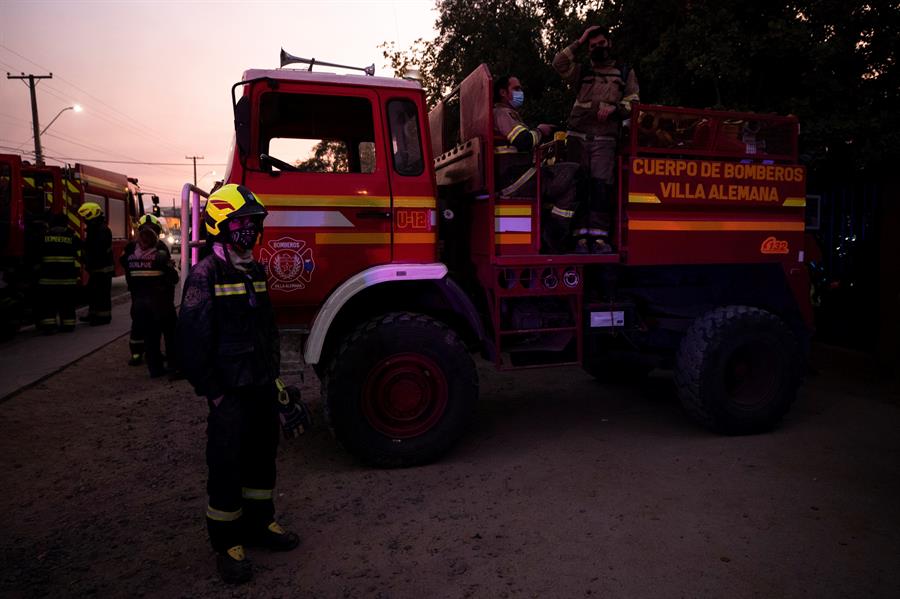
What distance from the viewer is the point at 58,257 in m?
10.1

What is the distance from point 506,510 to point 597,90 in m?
3.39

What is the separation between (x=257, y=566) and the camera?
3.37 metres

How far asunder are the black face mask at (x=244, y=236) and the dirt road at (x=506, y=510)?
1.67 m

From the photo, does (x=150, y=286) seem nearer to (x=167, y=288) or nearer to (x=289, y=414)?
(x=167, y=288)

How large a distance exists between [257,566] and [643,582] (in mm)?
1951

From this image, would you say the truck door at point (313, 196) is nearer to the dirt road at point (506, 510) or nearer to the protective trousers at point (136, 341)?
the dirt road at point (506, 510)

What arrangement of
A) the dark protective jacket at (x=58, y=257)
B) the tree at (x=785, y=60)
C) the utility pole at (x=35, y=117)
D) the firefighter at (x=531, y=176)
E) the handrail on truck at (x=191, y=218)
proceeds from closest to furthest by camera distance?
1. the handrail on truck at (x=191, y=218)
2. the firefighter at (x=531, y=176)
3. the tree at (x=785, y=60)
4. the dark protective jacket at (x=58, y=257)
5. the utility pole at (x=35, y=117)

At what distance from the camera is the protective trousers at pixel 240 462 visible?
3260mm

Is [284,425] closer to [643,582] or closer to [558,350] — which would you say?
[643,582]

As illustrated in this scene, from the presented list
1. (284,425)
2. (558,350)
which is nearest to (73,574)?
(284,425)

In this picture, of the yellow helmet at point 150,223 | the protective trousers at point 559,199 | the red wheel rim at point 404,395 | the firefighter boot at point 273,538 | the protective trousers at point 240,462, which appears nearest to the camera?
the protective trousers at point 240,462

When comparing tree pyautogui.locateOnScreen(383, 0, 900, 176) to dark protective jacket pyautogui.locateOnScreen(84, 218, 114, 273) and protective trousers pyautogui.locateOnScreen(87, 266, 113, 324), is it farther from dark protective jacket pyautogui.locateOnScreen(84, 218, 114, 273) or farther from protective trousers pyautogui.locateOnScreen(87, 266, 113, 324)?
protective trousers pyautogui.locateOnScreen(87, 266, 113, 324)

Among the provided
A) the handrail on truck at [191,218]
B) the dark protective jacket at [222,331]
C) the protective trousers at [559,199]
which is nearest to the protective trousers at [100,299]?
the handrail on truck at [191,218]

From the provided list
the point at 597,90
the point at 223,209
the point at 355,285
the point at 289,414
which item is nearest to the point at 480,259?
the point at 355,285
